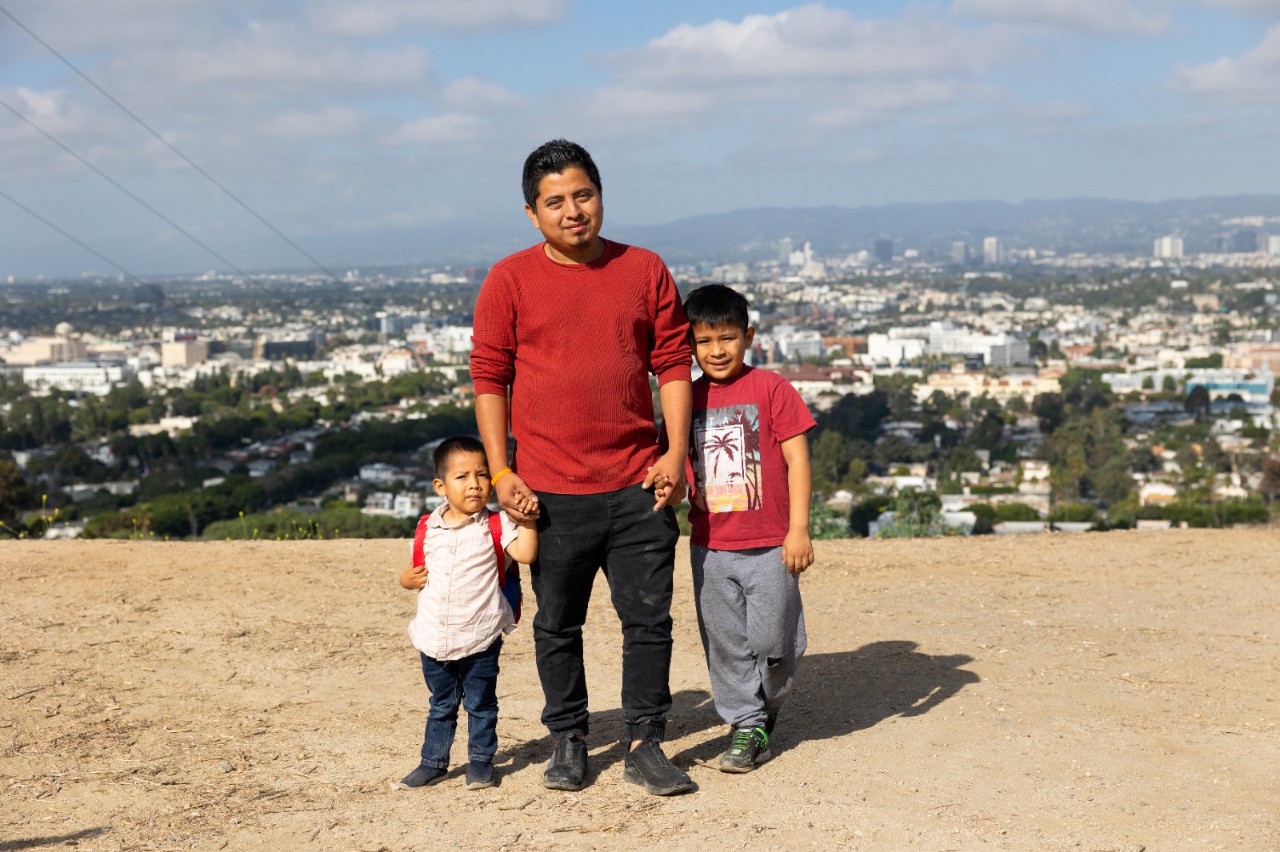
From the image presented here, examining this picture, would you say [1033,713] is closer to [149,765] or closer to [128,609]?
[149,765]

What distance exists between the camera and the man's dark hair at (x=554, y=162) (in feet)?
10.2

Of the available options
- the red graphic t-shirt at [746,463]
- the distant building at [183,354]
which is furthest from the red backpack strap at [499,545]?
the distant building at [183,354]

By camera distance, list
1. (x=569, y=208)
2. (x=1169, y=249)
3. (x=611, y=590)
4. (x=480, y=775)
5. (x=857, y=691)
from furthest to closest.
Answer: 1. (x=1169, y=249)
2. (x=857, y=691)
3. (x=480, y=775)
4. (x=611, y=590)
5. (x=569, y=208)

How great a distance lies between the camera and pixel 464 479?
326 cm

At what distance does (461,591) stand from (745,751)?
833 millimetres

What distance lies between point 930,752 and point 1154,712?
910 mm

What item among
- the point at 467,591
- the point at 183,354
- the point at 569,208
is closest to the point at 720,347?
the point at 569,208

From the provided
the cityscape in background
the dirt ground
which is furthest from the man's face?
the cityscape in background

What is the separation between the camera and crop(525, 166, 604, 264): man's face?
3.12 metres

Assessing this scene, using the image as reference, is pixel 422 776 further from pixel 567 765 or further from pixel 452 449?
pixel 452 449

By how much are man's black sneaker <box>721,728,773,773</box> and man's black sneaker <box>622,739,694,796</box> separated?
15cm

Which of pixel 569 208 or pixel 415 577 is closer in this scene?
pixel 569 208

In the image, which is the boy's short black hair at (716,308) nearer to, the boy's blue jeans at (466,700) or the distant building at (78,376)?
the boy's blue jeans at (466,700)

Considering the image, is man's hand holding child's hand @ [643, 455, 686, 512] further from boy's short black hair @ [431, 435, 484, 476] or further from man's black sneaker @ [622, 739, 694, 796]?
man's black sneaker @ [622, 739, 694, 796]
